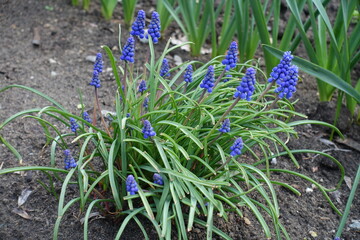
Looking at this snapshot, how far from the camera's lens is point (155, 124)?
2.96 meters

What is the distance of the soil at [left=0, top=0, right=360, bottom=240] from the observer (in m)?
3.19

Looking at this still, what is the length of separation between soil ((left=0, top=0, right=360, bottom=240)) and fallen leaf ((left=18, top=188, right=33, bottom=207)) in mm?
27

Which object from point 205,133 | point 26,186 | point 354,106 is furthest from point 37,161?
point 354,106

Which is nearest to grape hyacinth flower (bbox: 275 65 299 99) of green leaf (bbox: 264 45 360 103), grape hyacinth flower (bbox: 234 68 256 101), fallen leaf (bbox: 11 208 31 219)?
grape hyacinth flower (bbox: 234 68 256 101)

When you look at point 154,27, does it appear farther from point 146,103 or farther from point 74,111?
point 74,111

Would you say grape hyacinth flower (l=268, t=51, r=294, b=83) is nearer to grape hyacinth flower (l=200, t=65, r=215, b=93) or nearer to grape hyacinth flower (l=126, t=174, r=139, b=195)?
grape hyacinth flower (l=200, t=65, r=215, b=93)

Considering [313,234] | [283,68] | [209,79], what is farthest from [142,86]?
[313,234]

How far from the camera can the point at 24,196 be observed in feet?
10.9

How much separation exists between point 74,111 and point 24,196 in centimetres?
101

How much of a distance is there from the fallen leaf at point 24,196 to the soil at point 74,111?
0.03m

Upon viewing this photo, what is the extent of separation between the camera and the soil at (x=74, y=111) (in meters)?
3.19

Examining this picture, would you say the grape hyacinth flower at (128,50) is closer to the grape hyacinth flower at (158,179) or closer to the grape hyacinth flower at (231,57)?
the grape hyacinth flower at (231,57)

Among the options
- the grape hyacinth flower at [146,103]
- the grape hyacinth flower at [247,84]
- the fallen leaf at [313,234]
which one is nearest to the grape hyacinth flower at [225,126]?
the grape hyacinth flower at [247,84]

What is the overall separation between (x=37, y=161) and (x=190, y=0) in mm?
2022
